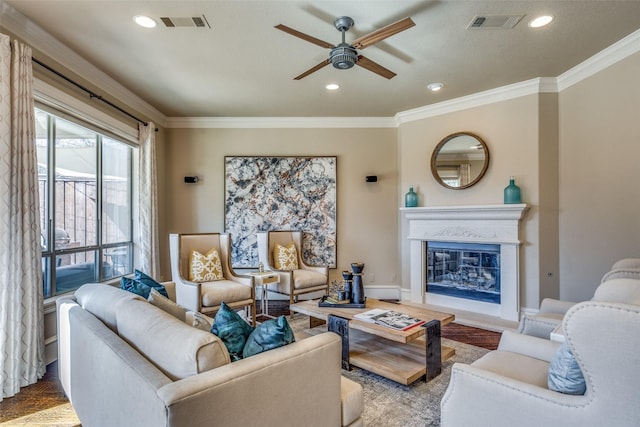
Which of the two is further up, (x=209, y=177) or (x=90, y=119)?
(x=90, y=119)

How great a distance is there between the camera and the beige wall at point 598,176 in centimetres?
311

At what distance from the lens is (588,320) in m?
1.15

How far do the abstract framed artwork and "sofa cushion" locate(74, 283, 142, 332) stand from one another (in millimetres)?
3051

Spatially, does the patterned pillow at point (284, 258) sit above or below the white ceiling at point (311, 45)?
below

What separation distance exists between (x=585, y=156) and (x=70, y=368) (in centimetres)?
481

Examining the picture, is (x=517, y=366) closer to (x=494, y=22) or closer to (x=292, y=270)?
(x=494, y=22)

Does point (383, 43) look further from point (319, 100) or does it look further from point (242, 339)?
point (242, 339)

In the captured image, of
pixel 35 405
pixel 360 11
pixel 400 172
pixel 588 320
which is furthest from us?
pixel 400 172

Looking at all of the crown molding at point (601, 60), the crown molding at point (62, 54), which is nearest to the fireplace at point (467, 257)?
the crown molding at point (601, 60)

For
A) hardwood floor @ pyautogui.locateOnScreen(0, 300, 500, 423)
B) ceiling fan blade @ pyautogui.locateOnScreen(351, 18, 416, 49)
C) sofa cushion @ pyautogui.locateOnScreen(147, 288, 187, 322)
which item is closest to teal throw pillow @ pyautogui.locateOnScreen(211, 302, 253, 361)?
sofa cushion @ pyautogui.locateOnScreen(147, 288, 187, 322)

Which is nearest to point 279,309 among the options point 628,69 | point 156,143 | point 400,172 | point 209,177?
point 209,177

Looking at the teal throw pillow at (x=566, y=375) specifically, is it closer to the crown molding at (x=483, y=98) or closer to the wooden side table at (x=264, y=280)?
the wooden side table at (x=264, y=280)

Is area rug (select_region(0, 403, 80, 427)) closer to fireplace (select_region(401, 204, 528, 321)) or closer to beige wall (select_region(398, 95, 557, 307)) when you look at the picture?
fireplace (select_region(401, 204, 528, 321))

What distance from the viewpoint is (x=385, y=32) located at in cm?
234
